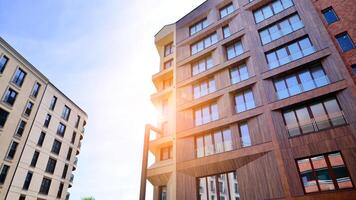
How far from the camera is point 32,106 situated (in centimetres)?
2770

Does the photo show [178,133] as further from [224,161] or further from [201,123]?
[224,161]

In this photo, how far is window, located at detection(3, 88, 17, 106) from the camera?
80.2ft

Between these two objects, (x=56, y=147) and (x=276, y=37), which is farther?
(x=56, y=147)

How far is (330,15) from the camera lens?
17.4m

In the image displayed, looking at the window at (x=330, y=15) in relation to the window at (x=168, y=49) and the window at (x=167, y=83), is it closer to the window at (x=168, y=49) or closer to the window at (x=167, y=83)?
the window at (x=167, y=83)

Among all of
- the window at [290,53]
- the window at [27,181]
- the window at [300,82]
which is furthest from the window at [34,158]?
the window at [290,53]

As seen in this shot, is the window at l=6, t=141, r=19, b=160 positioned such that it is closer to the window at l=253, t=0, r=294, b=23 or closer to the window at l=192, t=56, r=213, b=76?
the window at l=192, t=56, r=213, b=76

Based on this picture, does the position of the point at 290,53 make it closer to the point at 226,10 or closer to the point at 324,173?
the point at 324,173

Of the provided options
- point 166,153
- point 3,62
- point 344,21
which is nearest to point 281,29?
point 344,21

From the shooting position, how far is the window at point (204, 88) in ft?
69.2

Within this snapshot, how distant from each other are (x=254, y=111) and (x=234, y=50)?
7.49 m

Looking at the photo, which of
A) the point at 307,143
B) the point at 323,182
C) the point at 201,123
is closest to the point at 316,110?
the point at 307,143

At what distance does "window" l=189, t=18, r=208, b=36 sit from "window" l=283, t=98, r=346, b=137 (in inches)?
583

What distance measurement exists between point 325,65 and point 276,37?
5061 millimetres
